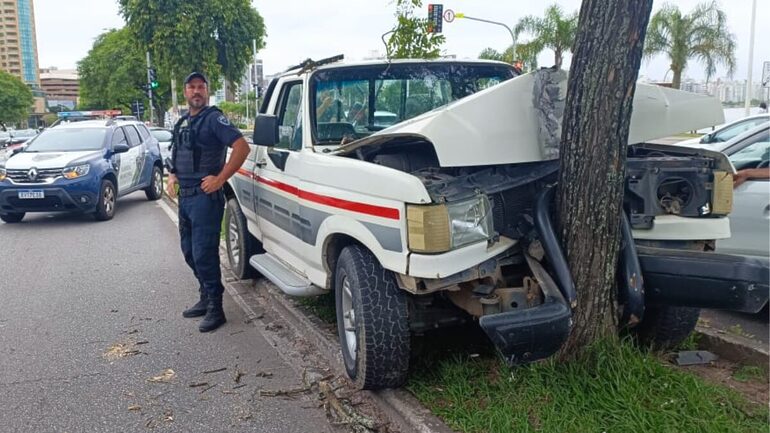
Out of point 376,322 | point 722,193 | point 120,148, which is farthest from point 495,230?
point 120,148

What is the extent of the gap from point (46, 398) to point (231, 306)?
2113 mm

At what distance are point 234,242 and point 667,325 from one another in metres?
4.28

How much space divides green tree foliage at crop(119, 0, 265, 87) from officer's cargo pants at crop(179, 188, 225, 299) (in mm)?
23933

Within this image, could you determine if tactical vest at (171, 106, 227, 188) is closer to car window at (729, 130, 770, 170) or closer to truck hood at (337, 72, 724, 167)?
truck hood at (337, 72, 724, 167)

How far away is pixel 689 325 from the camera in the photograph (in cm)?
406

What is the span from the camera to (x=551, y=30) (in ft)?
99.1

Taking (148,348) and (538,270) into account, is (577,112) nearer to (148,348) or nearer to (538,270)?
(538,270)

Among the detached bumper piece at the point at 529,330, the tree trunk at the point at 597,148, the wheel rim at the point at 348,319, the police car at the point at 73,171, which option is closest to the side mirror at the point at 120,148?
the police car at the point at 73,171

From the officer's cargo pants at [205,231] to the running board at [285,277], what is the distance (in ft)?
1.16

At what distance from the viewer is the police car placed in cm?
1054

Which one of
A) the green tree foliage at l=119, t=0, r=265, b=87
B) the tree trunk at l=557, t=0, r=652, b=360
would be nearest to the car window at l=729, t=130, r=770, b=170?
the tree trunk at l=557, t=0, r=652, b=360

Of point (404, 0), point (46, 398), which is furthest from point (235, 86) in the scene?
point (46, 398)

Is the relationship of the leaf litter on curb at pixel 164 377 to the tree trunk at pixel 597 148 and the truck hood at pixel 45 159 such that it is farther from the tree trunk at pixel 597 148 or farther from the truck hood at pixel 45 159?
the truck hood at pixel 45 159

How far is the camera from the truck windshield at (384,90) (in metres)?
4.95
